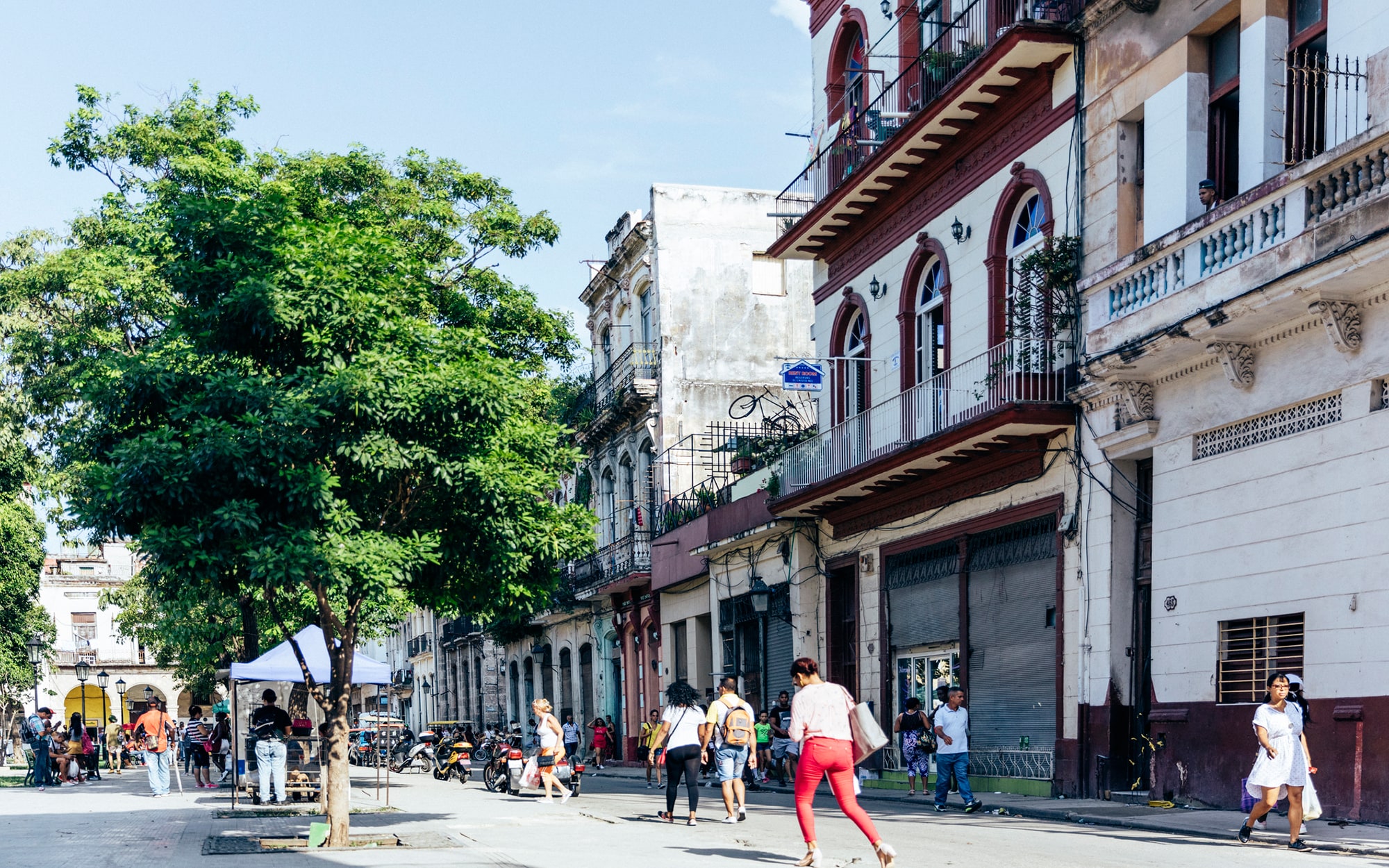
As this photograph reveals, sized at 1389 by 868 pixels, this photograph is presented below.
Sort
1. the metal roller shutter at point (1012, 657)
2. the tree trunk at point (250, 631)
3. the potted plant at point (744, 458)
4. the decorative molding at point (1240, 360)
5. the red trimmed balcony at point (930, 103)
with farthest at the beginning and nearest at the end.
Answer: the potted plant at point (744, 458), the tree trunk at point (250, 631), the metal roller shutter at point (1012, 657), the red trimmed balcony at point (930, 103), the decorative molding at point (1240, 360)

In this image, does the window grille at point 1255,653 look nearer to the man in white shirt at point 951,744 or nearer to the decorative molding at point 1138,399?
the decorative molding at point 1138,399

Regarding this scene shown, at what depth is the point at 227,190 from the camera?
91.7ft

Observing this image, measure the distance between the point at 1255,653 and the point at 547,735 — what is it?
964 cm

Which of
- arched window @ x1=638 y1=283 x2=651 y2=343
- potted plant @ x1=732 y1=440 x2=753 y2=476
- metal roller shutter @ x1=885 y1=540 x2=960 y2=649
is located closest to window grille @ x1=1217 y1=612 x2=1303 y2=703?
metal roller shutter @ x1=885 y1=540 x2=960 y2=649

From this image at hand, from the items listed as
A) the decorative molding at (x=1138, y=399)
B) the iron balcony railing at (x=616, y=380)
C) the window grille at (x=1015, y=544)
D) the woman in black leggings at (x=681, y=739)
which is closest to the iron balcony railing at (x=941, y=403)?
the decorative molding at (x=1138, y=399)

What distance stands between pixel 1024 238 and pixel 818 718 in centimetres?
1157

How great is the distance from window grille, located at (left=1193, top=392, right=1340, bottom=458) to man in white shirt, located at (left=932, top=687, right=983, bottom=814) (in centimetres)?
414

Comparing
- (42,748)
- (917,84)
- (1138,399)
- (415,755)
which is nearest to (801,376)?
(917,84)

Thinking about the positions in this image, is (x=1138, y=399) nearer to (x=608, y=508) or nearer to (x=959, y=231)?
(x=959, y=231)

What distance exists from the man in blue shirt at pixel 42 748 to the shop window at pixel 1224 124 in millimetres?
25774

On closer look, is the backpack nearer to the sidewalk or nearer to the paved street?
the paved street

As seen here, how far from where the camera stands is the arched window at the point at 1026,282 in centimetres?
1983

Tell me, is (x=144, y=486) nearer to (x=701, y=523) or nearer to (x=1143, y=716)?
(x=1143, y=716)

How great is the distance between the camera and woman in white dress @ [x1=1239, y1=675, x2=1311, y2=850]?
12.7 meters
